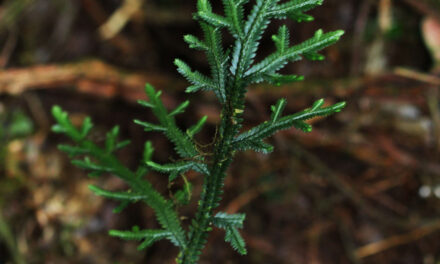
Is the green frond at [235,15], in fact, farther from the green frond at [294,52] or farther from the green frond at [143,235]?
the green frond at [143,235]

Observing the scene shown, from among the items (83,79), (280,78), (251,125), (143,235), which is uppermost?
(280,78)

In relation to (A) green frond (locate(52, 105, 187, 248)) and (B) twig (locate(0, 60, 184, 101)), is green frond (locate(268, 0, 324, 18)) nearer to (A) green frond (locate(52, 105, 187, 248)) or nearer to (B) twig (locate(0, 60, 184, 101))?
(A) green frond (locate(52, 105, 187, 248))

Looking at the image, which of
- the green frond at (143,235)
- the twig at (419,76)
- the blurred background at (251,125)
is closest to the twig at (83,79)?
the blurred background at (251,125)

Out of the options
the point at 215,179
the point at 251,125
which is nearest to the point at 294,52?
the point at 215,179

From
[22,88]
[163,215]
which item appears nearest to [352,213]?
[163,215]

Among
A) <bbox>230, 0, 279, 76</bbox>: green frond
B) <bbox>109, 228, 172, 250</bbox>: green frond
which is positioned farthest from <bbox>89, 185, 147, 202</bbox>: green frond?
<bbox>230, 0, 279, 76</bbox>: green frond

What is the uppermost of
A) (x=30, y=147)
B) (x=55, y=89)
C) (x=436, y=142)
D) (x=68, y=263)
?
(x=55, y=89)

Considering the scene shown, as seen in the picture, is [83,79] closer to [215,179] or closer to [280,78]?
[215,179]

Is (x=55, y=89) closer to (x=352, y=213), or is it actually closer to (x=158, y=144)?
(x=158, y=144)
